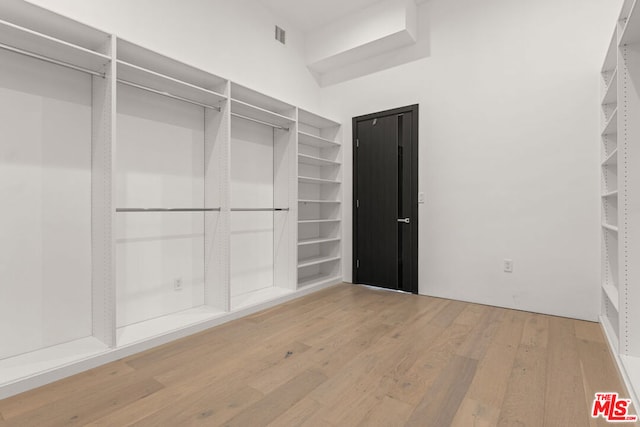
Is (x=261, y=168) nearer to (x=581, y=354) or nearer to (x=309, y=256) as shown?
(x=309, y=256)

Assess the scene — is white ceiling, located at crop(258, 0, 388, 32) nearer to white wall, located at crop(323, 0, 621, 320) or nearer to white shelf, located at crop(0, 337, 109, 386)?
white wall, located at crop(323, 0, 621, 320)

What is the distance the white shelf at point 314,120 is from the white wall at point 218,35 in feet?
0.93

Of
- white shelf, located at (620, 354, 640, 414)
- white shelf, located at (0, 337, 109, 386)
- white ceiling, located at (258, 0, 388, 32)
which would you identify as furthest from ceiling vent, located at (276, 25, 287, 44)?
white shelf, located at (620, 354, 640, 414)

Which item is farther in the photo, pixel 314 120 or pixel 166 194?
pixel 314 120

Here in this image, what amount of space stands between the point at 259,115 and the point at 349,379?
107 inches

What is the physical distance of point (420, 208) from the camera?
12.3 feet

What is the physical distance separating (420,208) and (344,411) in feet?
8.59

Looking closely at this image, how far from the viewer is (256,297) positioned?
3342mm

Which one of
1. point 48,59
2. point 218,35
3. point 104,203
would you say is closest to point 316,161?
point 218,35

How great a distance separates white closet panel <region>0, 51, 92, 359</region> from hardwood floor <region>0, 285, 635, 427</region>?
0.49 m

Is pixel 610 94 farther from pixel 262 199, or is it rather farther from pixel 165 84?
pixel 165 84

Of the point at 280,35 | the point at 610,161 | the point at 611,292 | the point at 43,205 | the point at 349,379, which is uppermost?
the point at 280,35

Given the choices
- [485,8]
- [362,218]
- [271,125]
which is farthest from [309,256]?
[485,8]

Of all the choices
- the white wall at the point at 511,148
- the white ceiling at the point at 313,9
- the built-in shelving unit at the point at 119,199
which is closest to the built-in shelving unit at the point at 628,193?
the white wall at the point at 511,148
